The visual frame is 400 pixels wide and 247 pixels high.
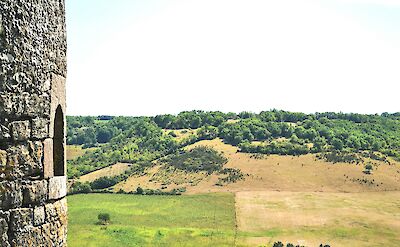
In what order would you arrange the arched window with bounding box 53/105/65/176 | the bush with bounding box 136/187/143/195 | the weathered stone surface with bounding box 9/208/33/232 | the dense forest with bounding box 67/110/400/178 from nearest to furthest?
1. the weathered stone surface with bounding box 9/208/33/232
2. the arched window with bounding box 53/105/65/176
3. the bush with bounding box 136/187/143/195
4. the dense forest with bounding box 67/110/400/178

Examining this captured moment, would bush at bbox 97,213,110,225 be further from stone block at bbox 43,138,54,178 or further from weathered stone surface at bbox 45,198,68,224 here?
stone block at bbox 43,138,54,178

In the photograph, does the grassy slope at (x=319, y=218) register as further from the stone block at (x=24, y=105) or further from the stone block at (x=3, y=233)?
the stone block at (x=3, y=233)

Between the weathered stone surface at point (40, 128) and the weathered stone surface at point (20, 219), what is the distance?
0.68 m

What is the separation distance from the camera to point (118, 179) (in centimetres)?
8412

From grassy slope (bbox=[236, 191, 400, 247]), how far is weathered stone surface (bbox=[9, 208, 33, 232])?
4393cm

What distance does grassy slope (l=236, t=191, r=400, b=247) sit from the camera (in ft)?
160

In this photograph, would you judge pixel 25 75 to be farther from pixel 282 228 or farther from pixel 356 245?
pixel 282 228

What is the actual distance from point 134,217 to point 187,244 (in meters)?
15.7

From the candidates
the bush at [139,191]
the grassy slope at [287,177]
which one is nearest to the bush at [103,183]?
the grassy slope at [287,177]

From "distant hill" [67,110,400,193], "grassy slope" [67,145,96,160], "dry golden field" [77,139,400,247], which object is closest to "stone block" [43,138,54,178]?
"dry golden field" [77,139,400,247]

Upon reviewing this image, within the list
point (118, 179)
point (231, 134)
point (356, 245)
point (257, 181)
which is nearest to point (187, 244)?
point (356, 245)

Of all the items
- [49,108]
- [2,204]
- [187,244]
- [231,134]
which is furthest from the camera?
[231,134]

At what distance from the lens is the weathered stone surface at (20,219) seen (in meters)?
3.90

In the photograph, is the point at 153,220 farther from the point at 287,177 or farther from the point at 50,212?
the point at 50,212
